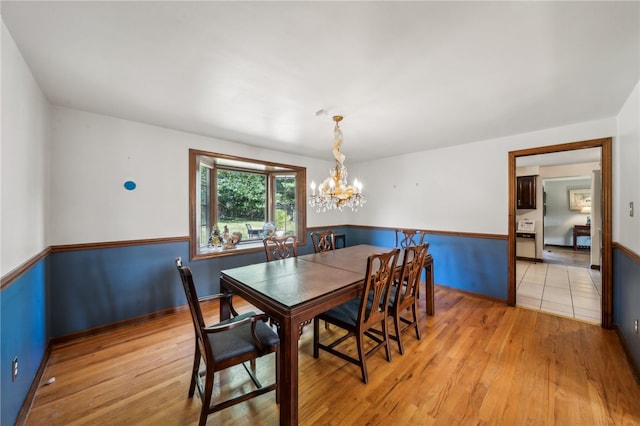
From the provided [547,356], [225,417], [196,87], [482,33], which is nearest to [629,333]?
[547,356]

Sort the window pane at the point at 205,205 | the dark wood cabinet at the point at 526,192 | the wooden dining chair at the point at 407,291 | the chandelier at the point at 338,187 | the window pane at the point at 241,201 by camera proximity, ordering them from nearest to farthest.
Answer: the wooden dining chair at the point at 407,291, the chandelier at the point at 338,187, the window pane at the point at 205,205, the window pane at the point at 241,201, the dark wood cabinet at the point at 526,192

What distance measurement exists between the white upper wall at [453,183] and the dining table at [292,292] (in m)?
2.16

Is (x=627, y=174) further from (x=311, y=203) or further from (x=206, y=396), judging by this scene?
(x=206, y=396)

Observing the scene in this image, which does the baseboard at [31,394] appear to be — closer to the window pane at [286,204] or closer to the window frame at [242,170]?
the window frame at [242,170]

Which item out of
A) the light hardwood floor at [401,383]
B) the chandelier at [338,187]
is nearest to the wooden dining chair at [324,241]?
the chandelier at [338,187]

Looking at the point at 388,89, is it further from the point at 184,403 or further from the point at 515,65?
the point at 184,403

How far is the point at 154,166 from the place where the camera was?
9.45 feet

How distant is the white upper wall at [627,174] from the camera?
1.95 meters

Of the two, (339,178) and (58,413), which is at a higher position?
(339,178)

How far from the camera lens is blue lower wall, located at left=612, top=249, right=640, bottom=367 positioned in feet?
6.31

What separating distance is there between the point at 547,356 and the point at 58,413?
149 inches

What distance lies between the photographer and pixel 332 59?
1.60m

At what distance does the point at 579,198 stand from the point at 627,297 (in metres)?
7.48

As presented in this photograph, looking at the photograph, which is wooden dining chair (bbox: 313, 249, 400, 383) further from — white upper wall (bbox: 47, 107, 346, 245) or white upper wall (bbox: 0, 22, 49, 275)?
white upper wall (bbox: 47, 107, 346, 245)
